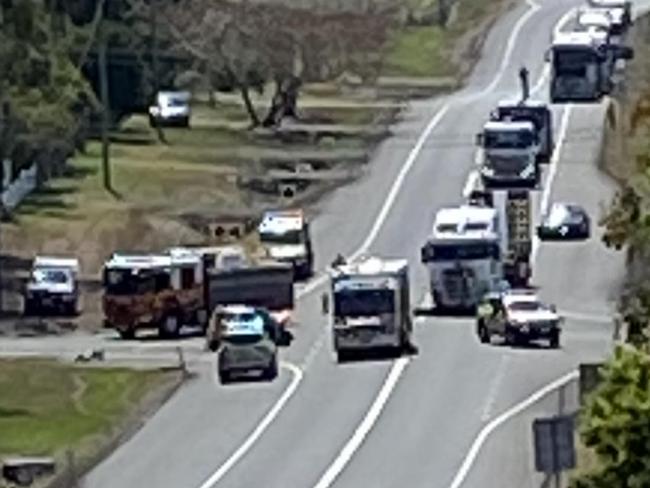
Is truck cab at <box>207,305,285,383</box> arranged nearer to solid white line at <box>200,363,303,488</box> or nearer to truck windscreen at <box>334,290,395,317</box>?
solid white line at <box>200,363,303,488</box>

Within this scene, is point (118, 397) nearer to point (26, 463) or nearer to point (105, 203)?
point (26, 463)

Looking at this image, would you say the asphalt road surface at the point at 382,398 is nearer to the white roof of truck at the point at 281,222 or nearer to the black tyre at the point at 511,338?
the black tyre at the point at 511,338

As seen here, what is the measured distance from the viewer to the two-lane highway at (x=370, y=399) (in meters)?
54.8

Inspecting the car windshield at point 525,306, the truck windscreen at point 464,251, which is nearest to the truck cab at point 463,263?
the truck windscreen at point 464,251

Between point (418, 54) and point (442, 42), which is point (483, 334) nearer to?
point (418, 54)

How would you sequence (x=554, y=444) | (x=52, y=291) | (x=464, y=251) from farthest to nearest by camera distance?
(x=52, y=291) < (x=464, y=251) < (x=554, y=444)

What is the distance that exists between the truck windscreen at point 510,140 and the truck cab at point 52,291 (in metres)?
16.1

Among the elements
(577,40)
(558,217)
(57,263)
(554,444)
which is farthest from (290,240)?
(554,444)

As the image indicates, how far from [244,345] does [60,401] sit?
4.33 metres

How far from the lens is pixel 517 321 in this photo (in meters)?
67.8

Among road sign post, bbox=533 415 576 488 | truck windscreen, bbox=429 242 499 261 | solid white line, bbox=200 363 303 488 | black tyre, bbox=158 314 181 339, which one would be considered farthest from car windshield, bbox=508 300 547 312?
road sign post, bbox=533 415 576 488

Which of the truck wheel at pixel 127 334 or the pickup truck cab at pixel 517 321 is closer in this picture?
the pickup truck cab at pixel 517 321

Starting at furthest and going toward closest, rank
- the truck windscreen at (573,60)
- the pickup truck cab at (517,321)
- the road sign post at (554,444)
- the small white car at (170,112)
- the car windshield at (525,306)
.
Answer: the small white car at (170,112) < the truck windscreen at (573,60) < the car windshield at (525,306) < the pickup truck cab at (517,321) < the road sign post at (554,444)

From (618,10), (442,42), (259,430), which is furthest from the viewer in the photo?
(442,42)
